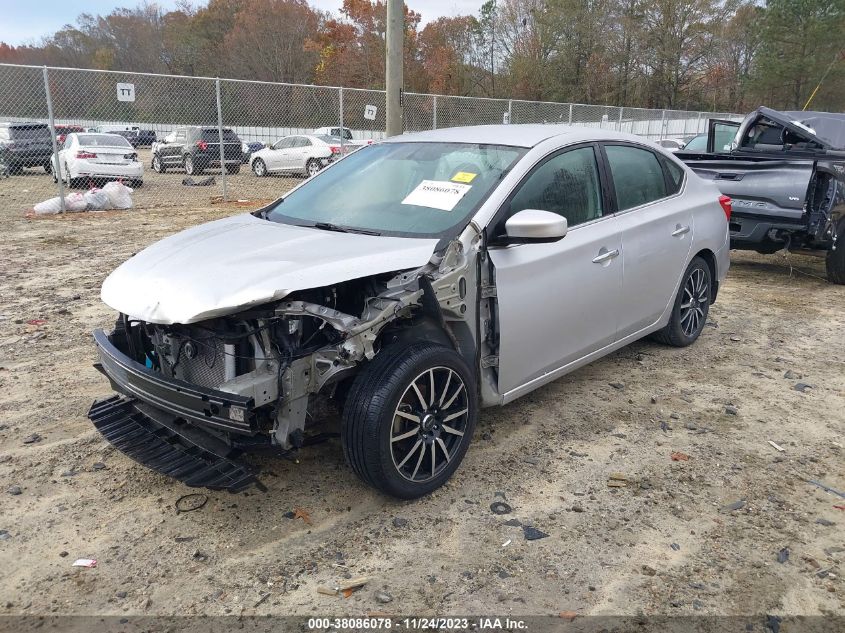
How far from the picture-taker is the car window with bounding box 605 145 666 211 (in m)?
4.35

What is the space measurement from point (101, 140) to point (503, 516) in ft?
52.3

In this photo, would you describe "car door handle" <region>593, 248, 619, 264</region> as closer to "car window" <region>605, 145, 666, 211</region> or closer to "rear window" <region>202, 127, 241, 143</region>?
"car window" <region>605, 145, 666, 211</region>

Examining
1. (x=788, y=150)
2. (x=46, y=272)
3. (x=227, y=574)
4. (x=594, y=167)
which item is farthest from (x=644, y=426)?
(x=46, y=272)

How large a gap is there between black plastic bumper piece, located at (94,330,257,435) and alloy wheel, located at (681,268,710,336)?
12.1ft

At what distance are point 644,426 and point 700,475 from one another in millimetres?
601

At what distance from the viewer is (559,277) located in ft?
12.2

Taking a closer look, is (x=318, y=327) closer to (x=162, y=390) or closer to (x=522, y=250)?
(x=162, y=390)

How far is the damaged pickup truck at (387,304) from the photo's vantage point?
9.32 feet

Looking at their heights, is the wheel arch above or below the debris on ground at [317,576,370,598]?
above

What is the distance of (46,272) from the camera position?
7.67 m

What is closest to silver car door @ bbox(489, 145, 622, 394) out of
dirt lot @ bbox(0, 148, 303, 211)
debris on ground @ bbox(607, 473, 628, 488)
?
debris on ground @ bbox(607, 473, 628, 488)

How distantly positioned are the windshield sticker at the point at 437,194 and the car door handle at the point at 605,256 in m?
0.92

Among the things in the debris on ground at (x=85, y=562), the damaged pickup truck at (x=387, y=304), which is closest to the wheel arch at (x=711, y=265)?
the damaged pickup truck at (x=387, y=304)

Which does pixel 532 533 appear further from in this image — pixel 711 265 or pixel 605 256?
pixel 711 265
